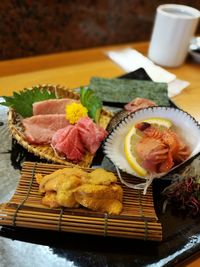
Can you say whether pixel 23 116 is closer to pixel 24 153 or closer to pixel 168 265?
pixel 24 153

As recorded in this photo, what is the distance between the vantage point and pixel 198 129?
1090 millimetres

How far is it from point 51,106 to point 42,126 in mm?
95

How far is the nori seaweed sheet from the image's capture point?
4.61 feet

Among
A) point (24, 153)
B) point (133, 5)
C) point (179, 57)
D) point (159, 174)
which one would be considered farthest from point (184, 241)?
point (133, 5)

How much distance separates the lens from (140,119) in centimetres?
116

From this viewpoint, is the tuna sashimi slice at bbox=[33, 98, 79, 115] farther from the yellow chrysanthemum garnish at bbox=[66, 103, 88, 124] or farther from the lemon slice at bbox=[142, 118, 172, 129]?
the lemon slice at bbox=[142, 118, 172, 129]

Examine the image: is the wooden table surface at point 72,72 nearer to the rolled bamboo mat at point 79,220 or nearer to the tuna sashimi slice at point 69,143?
the tuna sashimi slice at point 69,143

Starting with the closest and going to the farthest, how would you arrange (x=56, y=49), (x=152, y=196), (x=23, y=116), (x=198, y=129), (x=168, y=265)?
(x=168, y=265), (x=152, y=196), (x=198, y=129), (x=23, y=116), (x=56, y=49)

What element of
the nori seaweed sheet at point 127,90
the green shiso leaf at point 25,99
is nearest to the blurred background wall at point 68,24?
the nori seaweed sheet at point 127,90

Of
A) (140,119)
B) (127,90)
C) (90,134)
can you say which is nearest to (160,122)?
(140,119)

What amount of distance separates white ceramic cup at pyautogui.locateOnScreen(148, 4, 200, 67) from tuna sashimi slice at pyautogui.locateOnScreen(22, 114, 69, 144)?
80cm

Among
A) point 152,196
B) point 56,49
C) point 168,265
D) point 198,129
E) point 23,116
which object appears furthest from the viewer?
point 56,49

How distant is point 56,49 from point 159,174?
995 millimetres

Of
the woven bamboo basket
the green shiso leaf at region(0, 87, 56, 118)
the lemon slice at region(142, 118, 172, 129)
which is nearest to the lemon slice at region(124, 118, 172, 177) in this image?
the lemon slice at region(142, 118, 172, 129)
